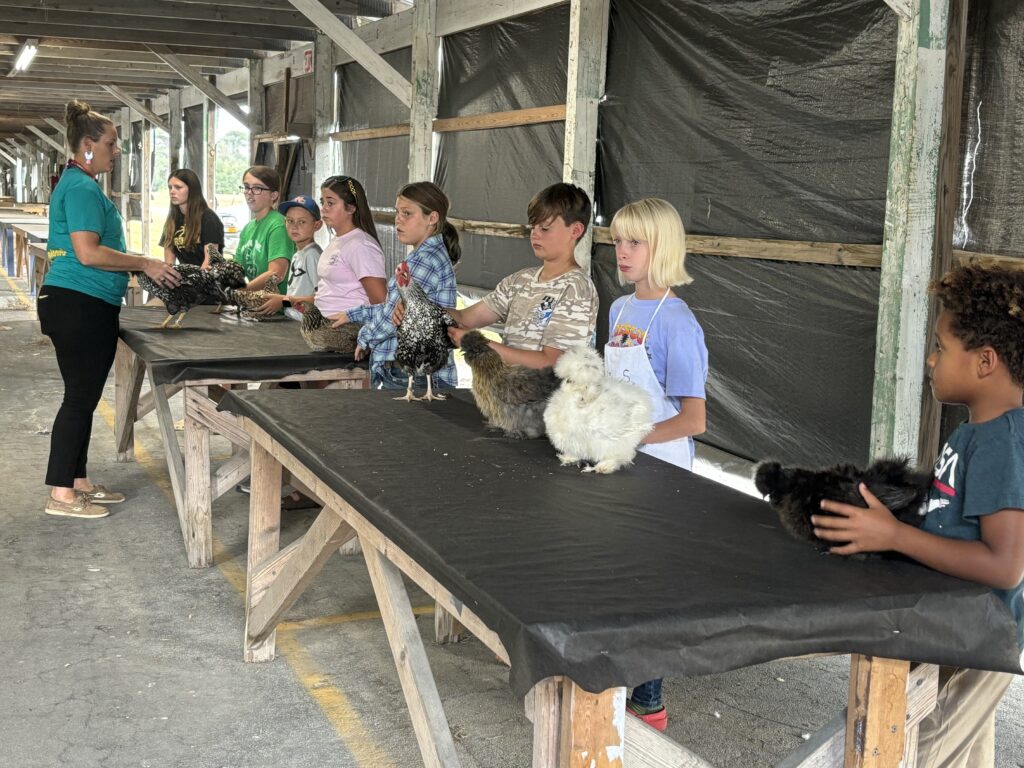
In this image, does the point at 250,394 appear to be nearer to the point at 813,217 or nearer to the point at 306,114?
the point at 813,217

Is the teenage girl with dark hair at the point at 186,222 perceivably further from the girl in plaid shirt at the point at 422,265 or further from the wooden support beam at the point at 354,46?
the girl in plaid shirt at the point at 422,265

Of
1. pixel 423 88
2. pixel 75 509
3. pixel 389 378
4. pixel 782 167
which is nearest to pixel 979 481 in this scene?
pixel 389 378

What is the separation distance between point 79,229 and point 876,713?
12.7 ft

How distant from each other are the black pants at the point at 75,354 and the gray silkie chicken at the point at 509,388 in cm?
248

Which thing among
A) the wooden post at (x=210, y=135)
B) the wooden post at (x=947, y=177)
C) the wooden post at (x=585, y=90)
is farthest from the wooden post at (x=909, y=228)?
the wooden post at (x=210, y=135)

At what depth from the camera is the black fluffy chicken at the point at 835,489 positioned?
1.89 m

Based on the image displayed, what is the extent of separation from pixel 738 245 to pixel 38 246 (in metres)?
9.18

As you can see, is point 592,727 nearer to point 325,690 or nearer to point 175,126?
point 325,690

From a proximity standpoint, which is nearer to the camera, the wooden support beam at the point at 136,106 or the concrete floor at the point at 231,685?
the concrete floor at the point at 231,685

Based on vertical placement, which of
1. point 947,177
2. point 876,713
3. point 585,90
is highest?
point 585,90

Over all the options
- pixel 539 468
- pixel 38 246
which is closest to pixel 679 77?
pixel 539 468

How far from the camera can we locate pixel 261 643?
3.37 meters

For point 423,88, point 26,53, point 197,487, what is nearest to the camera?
point 197,487

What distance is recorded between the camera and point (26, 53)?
12.3 meters
